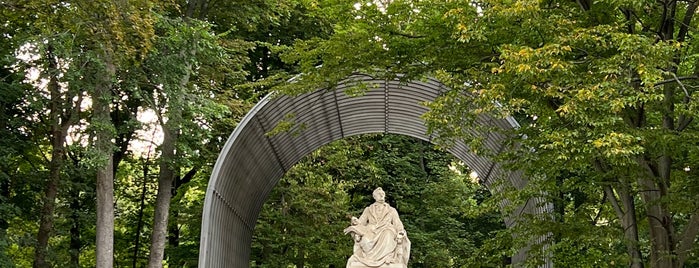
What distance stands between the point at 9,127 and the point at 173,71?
4.82 meters

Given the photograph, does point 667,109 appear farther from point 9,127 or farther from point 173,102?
point 9,127

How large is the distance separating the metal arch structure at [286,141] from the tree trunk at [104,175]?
6.33 feet

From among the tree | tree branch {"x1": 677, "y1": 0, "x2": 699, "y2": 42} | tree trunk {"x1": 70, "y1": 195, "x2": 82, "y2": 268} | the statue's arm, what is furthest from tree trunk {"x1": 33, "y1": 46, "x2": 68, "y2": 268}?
tree branch {"x1": 677, "y1": 0, "x2": 699, "y2": 42}

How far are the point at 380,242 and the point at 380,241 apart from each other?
2cm

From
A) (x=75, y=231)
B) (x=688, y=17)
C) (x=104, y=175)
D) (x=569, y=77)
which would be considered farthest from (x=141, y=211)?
(x=688, y=17)

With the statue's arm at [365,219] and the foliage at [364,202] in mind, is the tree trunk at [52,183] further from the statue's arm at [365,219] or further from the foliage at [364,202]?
the statue's arm at [365,219]

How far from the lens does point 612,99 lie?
7074 millimetres

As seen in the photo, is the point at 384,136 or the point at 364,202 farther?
the point at 384,136

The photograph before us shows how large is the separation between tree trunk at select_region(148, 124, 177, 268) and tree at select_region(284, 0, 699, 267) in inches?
221

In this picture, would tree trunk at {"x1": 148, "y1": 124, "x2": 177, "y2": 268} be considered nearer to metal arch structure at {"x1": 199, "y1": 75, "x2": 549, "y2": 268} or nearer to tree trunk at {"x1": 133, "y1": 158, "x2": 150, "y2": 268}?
metal arch structure at {"x1": 199, "y1": 75, "x2": 549, "y2": 268}

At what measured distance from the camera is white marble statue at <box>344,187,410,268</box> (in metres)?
12.2

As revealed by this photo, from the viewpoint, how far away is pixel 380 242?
1232 cm

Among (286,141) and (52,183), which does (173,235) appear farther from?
(286,141)

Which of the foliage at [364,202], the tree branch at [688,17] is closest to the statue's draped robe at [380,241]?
the foliage at [364,202]
